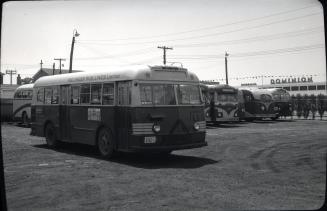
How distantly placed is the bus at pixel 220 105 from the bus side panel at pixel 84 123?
1277 centimetres

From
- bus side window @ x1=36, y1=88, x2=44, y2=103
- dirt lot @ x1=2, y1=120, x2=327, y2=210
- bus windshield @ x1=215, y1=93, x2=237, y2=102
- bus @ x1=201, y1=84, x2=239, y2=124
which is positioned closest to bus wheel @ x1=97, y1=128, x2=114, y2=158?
dirt lot @ x1=2, y1=120, x2=327, y2=210

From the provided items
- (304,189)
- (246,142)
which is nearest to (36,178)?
(304,189)

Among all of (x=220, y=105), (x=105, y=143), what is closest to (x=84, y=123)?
(x=105, y=143)

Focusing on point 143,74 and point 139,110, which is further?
point 143,74

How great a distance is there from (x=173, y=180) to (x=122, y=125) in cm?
310

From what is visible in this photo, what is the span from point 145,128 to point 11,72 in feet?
297

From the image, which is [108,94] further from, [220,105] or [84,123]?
[220,105]

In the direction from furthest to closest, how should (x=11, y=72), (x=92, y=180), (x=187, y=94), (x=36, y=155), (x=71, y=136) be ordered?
(x=11, y=72)
(x=71, y=136)
(x=36, y=155)
(x=187, y=94)
(x=92, y=180)

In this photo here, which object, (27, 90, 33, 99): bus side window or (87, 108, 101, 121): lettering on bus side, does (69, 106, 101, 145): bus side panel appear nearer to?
(87, 108, 101, 121): lettering on bus side

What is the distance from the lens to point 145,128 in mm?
9930

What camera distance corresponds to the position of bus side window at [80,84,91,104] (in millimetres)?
12047

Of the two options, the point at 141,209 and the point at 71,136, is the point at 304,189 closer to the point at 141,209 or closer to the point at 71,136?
the point at 141,209

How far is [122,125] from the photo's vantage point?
10391mm


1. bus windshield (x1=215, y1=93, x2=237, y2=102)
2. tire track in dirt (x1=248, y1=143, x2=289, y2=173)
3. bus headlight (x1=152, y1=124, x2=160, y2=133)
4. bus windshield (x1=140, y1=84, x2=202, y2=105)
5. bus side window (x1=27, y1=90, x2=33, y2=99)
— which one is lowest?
tire track in dirt (x1=248, y1=143, x2=289, y2=173)
